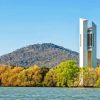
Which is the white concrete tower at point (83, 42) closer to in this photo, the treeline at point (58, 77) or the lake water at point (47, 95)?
the treeline at point (58, 77)

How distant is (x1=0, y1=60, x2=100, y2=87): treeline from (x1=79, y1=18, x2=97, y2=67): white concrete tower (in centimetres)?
1400

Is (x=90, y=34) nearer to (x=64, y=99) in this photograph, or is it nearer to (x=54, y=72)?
(x=54, y=72)

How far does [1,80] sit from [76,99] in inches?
3832

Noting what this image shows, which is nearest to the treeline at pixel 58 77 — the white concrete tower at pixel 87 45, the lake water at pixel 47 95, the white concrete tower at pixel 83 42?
the white concrete tower at pixel 83 42

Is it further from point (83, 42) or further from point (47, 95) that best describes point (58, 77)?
point (47, 95)

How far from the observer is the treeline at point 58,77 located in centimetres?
13000

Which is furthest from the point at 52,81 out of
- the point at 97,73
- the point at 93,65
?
the point at 93,65

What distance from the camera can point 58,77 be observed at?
13162 cm

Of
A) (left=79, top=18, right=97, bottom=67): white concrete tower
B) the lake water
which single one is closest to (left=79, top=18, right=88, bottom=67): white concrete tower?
(left=79, top=18, right=97, bottom=67): white concrete tower

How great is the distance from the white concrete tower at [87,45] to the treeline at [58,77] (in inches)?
551

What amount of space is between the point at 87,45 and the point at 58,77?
2601cm

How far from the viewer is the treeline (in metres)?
130

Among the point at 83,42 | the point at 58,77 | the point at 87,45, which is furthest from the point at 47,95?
the point at 87,45

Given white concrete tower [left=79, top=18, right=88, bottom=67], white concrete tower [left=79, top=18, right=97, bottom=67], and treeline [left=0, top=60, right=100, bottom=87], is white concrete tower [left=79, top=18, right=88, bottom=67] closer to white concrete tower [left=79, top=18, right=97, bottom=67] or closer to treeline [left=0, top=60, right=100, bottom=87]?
white concrete tower [left=79, top=18, right=97, bottom=67]
